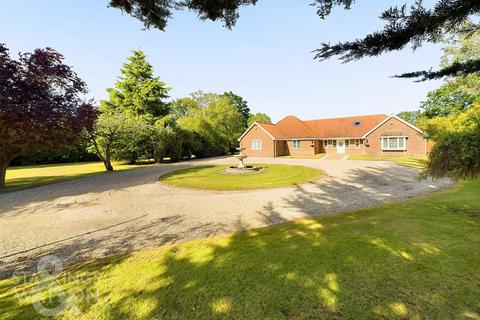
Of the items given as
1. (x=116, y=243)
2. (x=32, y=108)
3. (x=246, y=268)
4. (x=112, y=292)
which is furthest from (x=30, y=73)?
(x=246, y=268)

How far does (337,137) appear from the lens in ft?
107

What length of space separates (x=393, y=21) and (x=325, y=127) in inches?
1418

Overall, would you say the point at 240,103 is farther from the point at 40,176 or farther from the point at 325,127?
the point at 40,176

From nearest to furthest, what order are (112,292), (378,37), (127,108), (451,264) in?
(378,37) → (112,292) → (451,264) → (127,108)

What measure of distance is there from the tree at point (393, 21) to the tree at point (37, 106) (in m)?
11.9

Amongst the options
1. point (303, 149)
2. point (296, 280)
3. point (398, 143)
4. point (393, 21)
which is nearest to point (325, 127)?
point (303, 149)

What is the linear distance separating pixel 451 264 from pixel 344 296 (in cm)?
241

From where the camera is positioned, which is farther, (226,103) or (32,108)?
(226,103)

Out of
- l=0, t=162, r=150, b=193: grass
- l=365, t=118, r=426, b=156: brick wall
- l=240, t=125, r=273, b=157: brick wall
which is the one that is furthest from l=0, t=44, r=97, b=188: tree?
l=365, t=118, r=426, b=156: brick wall

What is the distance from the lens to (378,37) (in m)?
2.40

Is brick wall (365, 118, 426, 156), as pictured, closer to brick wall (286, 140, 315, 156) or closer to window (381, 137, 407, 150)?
window (381, 137, 407, 150)

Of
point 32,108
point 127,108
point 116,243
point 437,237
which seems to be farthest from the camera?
point 127,108

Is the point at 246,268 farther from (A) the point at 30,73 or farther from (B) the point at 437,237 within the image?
(A) the point at 30,73

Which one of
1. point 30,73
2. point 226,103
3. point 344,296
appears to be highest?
point 226,103
